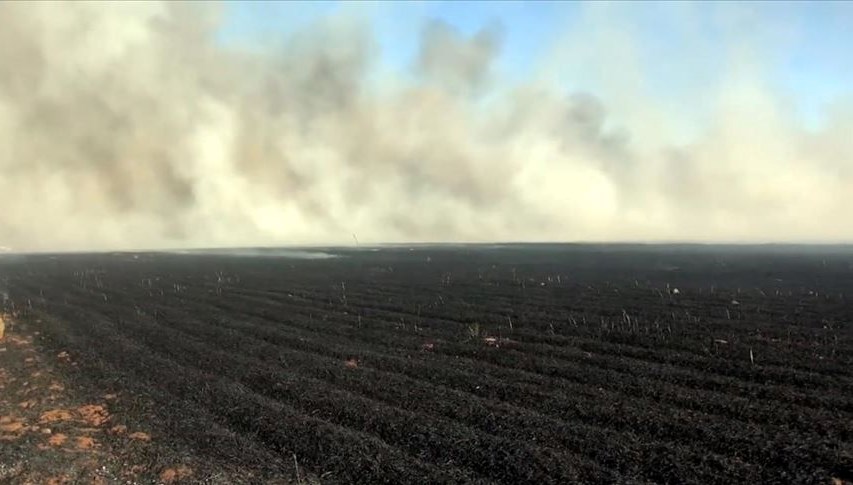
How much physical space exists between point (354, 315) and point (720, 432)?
756 inches

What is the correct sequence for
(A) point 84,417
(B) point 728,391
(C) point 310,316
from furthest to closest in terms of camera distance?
(C) point 310,316 → (B) point 728,391 → (A) point 84,417

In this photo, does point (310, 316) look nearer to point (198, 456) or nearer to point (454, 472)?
point (198, 456)

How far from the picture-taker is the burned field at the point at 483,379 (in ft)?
33.7

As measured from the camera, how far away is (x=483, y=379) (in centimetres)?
1562

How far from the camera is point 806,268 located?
53125 millimetres

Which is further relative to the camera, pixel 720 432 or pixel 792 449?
pixel 720 432

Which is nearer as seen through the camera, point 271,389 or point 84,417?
point 84,417

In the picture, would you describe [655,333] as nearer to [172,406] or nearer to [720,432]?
[720,432]

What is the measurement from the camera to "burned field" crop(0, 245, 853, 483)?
10273mm

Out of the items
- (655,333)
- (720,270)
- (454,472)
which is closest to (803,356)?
(655,333)

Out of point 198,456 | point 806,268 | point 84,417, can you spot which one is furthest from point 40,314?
point 806,268

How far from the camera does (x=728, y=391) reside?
14.2 m

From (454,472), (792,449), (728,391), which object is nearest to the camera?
(454,472)

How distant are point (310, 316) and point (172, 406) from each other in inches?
543
